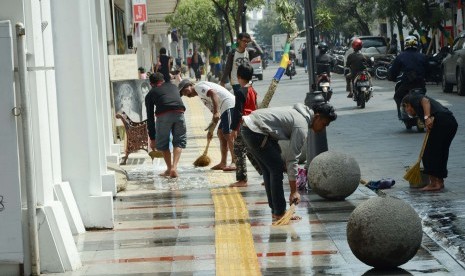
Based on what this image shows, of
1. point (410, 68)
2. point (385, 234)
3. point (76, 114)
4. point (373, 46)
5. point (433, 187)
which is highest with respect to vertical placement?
point (373, 46)

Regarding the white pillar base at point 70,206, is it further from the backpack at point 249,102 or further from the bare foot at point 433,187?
the bare foot at point 433,187

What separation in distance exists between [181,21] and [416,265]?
60.7 meters

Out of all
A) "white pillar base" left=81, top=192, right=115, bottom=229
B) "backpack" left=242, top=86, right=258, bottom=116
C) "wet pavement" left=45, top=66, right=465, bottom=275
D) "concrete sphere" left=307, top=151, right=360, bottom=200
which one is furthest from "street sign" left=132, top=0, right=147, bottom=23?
"white pillar base" left=81, top=192, right=115, bottom=229

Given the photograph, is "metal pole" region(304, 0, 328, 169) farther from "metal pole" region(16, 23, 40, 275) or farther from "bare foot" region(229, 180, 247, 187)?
"metal pole" region(16, 23, 40, 275)

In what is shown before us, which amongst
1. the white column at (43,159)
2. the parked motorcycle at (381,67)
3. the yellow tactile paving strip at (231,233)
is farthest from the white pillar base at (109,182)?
the parked motorcycle at (381,67)

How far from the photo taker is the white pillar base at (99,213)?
12391 millimetres

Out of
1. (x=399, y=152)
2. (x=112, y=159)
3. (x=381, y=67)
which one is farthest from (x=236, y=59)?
(x=381, y=67)

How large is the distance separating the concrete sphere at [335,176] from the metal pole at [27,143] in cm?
485

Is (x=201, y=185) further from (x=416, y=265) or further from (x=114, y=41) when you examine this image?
(x=114, y=41)

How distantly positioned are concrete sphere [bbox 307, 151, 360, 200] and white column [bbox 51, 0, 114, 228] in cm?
254

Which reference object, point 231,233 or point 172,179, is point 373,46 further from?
point 231,233

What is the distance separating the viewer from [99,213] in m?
12.4

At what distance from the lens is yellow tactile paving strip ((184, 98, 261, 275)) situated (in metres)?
9.67

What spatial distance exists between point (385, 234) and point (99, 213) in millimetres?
4166
